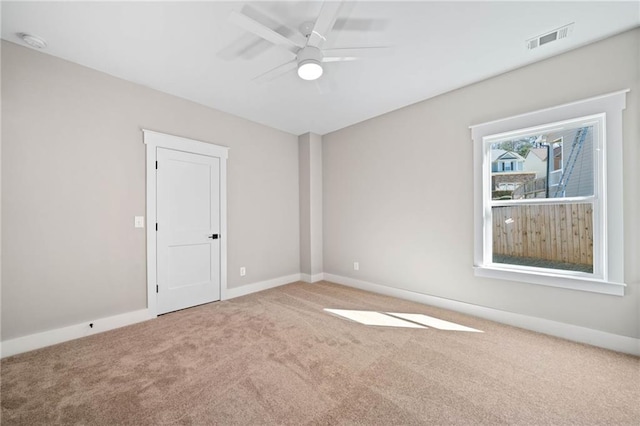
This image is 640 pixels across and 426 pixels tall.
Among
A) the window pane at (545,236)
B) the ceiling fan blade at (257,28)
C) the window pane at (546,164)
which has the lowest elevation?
the window pane at (545,236)

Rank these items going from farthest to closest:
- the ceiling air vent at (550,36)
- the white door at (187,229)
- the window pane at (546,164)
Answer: the white door at (187,229) → the window pane at (546,164) → the ceiling air vent at (550,36)

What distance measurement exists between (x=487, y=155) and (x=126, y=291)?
4527mm

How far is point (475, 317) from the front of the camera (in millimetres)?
2949

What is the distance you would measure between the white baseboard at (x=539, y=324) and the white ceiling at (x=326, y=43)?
2.68 metres

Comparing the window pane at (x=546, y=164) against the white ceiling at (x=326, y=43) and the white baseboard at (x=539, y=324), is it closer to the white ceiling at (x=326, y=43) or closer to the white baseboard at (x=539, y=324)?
the white ceiling at (x=326, y=43)

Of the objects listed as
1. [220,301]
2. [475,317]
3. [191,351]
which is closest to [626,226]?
[475,317]

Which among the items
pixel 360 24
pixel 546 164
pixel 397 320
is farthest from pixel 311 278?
pixel 360 24

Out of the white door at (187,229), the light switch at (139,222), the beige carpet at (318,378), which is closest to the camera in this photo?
the beige carpet at (318,378)

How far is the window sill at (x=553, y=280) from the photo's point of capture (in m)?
2.21

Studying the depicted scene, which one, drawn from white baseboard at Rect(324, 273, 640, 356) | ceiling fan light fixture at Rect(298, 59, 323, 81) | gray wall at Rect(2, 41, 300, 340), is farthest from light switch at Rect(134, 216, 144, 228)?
white baseboard at Rect(324, 273, 640, 356)

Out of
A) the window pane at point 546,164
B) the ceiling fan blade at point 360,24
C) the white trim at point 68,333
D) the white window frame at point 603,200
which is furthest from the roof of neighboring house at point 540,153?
the white trim at point 68,333

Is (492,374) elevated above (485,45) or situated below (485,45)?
below

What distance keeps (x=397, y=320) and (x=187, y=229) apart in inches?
116

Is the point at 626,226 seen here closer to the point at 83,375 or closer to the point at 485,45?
the point at 485,45
